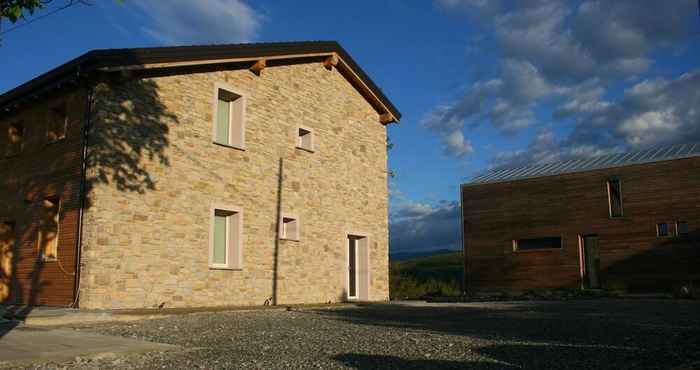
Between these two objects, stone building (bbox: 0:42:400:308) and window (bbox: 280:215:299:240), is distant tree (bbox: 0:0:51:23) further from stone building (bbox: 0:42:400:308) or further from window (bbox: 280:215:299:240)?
window (bbox: 280:215:299:240)

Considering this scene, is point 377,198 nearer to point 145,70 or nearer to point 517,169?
point 145,70

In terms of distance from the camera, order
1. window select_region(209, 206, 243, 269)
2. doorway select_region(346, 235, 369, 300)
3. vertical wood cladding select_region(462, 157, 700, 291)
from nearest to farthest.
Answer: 1. window select_region(209, 206, 243, 269)
2. doorway select_region(346, 235, 369, 300)
3. vertical wood cladding select_region(462, 157, 700, 291)

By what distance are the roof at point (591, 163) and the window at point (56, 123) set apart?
1877cm

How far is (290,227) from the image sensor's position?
15.0 metres

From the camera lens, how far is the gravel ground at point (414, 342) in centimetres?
553

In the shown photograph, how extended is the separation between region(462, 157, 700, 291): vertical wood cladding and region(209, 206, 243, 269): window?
51.6ft

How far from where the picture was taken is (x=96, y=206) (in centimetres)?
1089

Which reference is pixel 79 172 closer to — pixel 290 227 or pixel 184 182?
pixel 184 182

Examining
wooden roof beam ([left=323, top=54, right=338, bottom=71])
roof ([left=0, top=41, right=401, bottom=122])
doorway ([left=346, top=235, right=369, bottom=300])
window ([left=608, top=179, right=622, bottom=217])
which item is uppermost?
wooden roof beam ([left=323, top=54, right=338, bottom=71])

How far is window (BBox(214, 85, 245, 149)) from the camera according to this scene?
1382 cm

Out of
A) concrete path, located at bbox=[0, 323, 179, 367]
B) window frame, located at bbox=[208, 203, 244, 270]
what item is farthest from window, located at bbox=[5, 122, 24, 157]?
concrete path, located at bbox=[0, 323, 179, 367]

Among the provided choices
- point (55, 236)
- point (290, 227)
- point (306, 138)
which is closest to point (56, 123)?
point (55, 236)

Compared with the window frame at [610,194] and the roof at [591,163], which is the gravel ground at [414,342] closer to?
the window frame at [610,194]

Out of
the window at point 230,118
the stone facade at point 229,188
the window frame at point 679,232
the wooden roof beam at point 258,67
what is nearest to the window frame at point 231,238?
the stone facade at point 229,188
